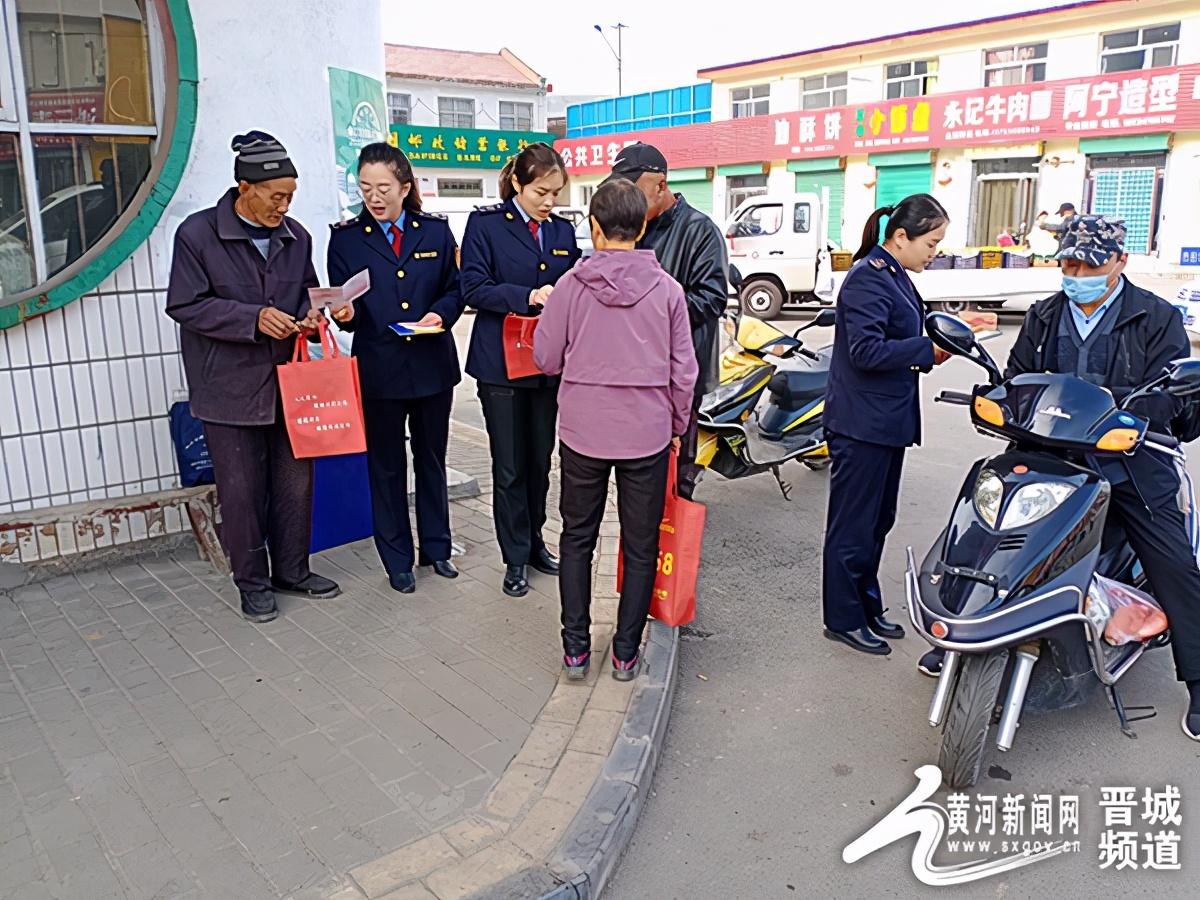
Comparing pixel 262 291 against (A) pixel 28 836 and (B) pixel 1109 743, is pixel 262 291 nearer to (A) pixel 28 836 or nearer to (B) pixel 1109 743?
(A) pixel 28 836

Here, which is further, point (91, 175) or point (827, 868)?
point (91, 175)

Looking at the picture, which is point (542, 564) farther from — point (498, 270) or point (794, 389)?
point (794, 389)

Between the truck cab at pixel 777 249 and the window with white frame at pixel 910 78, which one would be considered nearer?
the truck cab at pixel 777 249

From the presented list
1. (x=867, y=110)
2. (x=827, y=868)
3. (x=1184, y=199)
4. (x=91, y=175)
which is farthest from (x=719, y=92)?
(x=827, y=868)

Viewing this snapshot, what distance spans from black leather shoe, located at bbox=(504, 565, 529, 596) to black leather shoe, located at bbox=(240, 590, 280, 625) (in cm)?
94

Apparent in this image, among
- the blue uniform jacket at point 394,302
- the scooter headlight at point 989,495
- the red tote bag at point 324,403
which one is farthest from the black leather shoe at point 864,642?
the red tote bag at point 324,403

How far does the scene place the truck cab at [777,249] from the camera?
50.1 ft

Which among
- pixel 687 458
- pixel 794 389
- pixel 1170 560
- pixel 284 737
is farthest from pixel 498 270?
pixel 794 389

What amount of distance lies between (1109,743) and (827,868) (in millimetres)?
1246

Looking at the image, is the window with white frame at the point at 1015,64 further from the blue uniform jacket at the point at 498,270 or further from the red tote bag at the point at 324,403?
the red tote bag at the point at 324,403

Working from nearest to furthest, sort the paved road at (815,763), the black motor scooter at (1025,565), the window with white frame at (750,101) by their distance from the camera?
the paved road at (815,763), the black motor scooter at (1025,565), the window with white frame at (750,101)

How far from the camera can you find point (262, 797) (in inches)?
108

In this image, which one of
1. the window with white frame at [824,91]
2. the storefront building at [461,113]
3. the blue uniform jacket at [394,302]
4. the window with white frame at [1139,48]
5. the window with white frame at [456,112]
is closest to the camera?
the blue uniform jacket at [394,302]

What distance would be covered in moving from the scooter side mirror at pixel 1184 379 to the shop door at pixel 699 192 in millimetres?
25035
